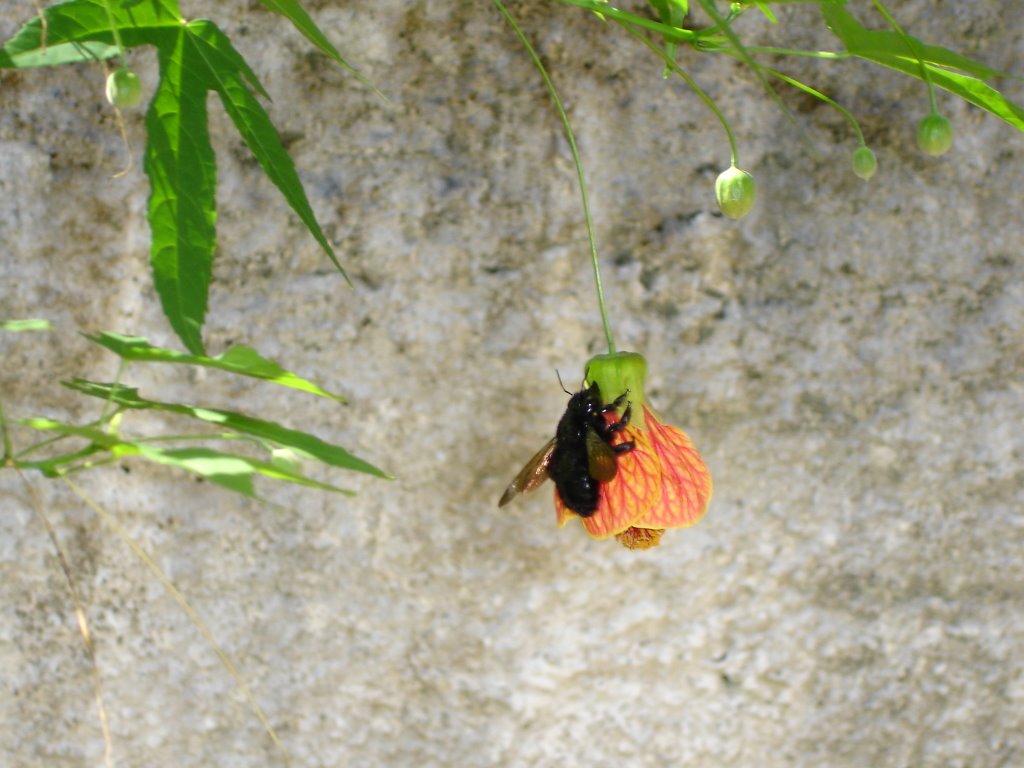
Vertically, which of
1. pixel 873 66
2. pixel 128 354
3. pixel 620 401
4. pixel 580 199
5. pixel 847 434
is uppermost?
pixel 873 66

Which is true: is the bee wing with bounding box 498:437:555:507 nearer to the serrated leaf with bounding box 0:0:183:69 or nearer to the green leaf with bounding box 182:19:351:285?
the green leaf with bounding box 182:19:351:285

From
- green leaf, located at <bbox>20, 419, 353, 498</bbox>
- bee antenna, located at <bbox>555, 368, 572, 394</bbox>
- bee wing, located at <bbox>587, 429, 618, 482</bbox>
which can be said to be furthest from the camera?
bee antenna, located at <bbox>555, 368, 572, 394</bbox>

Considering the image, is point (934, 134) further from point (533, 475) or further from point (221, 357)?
point (221, 357)

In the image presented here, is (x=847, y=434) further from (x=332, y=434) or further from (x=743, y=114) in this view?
(x=332, y=434)

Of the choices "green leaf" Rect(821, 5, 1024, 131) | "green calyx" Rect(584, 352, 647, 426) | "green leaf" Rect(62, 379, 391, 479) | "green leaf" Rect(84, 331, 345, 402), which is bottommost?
"green leaf" Rect(62, 379, 391, 479)

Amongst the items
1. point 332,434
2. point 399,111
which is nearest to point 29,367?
point 332,434

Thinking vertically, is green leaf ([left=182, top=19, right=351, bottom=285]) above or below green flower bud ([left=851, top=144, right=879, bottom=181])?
below

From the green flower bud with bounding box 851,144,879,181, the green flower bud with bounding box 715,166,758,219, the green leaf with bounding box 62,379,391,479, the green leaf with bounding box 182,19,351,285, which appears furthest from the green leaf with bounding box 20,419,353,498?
the green flower bud with bounding box 851,144,879,181
